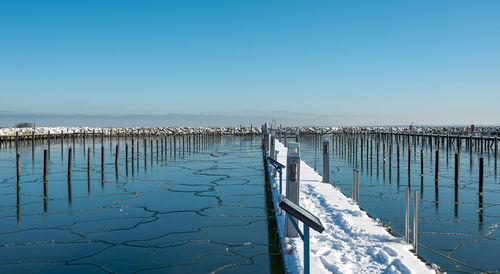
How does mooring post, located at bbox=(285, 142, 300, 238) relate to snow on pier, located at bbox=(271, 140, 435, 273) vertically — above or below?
above

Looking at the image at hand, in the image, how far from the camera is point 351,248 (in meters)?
6.17

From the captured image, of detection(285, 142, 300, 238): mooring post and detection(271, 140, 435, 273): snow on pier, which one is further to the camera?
detection(285, 142, 300, 238): mooring post

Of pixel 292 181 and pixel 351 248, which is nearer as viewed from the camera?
pixel 351 248

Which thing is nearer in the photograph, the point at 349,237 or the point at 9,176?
the point at 349,237

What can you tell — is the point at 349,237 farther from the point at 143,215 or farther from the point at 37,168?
the point at 37,168

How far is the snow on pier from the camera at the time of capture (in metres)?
5.34

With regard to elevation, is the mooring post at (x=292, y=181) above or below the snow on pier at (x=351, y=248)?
above

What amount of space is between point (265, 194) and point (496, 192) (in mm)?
8818

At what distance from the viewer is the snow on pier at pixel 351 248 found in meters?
5.34

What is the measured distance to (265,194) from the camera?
14.6 m

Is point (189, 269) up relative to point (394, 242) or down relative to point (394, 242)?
down

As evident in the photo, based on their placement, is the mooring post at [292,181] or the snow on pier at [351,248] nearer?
the snow on pier at [351,248]

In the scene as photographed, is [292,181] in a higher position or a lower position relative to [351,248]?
higher

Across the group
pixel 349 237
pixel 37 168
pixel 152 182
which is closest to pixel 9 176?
pixel 37 168
